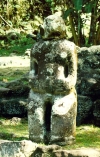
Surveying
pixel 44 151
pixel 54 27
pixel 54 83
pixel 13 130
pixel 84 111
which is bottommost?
pixel 13 130

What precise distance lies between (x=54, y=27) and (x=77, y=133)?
187 cm

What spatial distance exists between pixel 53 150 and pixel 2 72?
6991 millimetres

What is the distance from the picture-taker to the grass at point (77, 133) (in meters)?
6.15

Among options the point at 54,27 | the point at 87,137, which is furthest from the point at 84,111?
the point at 54,27

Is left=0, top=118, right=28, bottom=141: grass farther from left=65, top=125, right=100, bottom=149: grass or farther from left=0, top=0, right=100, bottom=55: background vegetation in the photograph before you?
left=0, top=0, right=100, bottom=55: background vegetation

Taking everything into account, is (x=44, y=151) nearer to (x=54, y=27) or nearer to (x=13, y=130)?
(x=54, y=27)

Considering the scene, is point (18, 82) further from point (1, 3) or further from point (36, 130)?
point (1, 3)

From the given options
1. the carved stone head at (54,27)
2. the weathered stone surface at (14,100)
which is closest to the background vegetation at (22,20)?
the weathered stone surface at (14,100)

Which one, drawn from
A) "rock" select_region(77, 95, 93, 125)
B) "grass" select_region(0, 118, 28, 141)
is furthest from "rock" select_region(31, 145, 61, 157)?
"rock" select_region(77, 95, 93, 125)

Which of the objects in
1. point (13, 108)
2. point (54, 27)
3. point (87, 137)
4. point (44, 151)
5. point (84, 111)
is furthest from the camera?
point (13, 108)

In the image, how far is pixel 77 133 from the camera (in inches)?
271

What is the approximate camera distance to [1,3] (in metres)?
18.1

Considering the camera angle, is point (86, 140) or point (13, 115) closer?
point (86, 140)

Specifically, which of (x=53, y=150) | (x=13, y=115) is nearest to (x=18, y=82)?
(x=13, y=115)
